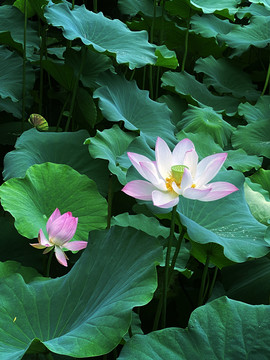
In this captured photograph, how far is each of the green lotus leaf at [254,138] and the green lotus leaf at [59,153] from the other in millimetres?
620

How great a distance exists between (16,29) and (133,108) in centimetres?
68

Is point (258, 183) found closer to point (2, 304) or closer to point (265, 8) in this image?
point (2, 304)

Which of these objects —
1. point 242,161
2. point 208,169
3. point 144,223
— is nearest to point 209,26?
point 242,161

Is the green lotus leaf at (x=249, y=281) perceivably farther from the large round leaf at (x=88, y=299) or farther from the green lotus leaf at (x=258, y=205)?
the large round leaf at (x=88, y=299)

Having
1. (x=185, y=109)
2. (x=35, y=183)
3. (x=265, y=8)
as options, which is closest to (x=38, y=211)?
(x=35, y=183)

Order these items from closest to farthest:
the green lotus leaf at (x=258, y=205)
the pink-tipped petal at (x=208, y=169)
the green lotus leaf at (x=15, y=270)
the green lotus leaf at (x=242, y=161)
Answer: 1. the pink-tipped petal at (x=208, y=169)
2. the green lotus leaf at (x=15, y=270)
3. the green lotus leaf at (x=258, y=205)
4. the green lotus leaf at (x=242, y=161)

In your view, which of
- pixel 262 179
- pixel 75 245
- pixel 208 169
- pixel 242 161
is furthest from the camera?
pixel 242 161

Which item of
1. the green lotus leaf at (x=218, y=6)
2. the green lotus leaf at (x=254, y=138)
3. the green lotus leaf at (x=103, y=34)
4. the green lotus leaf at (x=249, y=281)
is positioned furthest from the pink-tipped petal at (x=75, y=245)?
the green lotus leaf at (x=218, y=6)

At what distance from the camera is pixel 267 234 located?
107 centimetres

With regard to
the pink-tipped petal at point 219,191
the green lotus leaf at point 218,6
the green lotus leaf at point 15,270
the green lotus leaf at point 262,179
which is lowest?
the green lotus leaf at point 15,270

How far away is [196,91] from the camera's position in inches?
88.5

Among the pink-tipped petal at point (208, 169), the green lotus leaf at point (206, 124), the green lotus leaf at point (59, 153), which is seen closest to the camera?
the pink-tipped petal at point (208, 169)

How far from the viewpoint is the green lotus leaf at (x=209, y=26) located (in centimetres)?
235

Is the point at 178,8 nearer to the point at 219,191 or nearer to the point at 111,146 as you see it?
the point at 111,146
